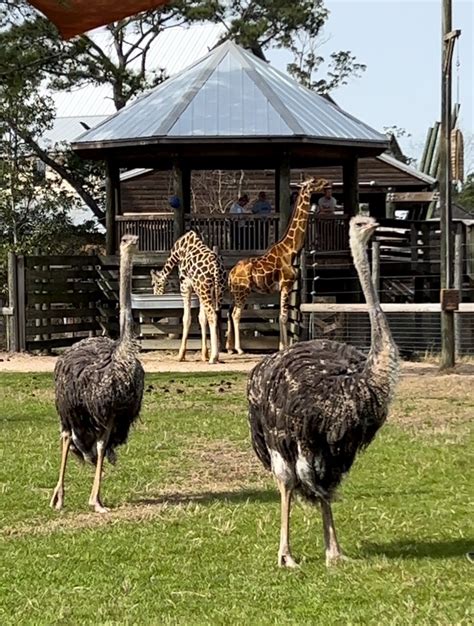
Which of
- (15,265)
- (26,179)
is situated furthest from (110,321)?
(26,179)

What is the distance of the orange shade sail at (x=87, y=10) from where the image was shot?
27.7 feet

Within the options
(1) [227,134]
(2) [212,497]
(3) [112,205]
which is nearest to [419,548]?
(2) [212,497]

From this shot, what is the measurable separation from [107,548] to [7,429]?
531 cm

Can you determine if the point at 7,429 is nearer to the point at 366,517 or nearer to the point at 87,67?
the point at 366,517

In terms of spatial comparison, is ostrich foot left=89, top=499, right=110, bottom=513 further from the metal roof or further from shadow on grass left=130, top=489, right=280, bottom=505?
the metal roof

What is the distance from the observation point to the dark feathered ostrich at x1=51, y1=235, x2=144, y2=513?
8078mm

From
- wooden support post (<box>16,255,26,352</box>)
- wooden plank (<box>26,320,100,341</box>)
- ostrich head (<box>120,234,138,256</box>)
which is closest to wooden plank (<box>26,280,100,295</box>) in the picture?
wooden support post (<box>16,255,26,352</box>)

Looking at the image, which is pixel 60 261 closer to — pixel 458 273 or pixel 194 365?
pixel 194 365

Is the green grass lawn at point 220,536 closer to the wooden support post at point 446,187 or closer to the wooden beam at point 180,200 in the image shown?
the wooden support post at point 446,187

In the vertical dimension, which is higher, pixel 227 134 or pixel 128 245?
pixel 227 134

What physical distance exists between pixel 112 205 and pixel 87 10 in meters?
14.8

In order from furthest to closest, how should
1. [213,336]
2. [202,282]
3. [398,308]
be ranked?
[202,282] → [213,336] → [398,308]

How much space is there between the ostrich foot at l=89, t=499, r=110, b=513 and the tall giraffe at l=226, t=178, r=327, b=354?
39.0 feet

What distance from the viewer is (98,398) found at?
8.05 m
